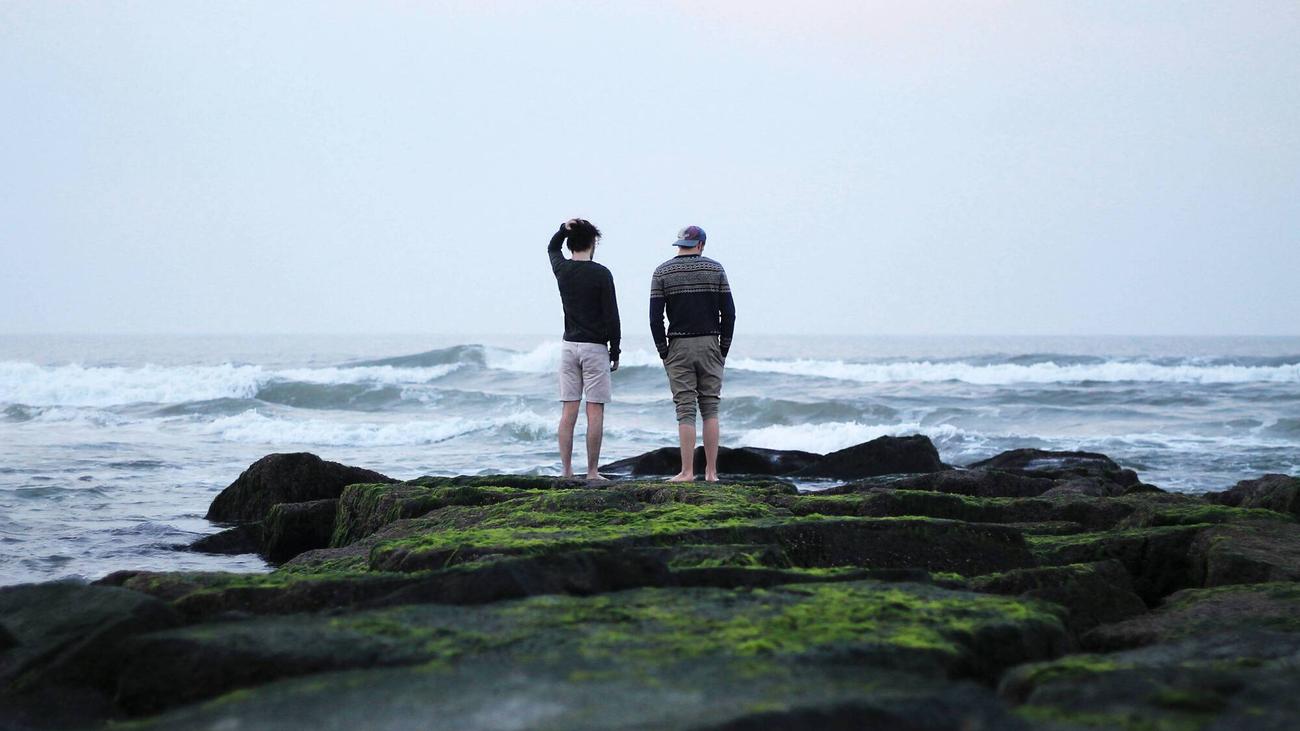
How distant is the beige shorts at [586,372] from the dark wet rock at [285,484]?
71.1 inches

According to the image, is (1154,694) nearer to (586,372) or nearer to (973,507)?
(973,507)

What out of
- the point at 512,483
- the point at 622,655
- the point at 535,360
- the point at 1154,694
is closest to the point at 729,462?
the point at 512,483

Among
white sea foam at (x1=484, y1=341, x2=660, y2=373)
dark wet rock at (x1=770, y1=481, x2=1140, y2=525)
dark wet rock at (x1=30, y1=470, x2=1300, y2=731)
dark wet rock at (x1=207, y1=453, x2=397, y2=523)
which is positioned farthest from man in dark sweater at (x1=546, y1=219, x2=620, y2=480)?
white sea foam at (x1=484, y1=341, x2=660, y2=373)

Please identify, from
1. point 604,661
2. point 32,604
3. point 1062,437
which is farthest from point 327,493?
point 1062,437

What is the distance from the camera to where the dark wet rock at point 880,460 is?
11094 millimetres

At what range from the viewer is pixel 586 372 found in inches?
310

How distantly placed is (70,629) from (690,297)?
5.15 m

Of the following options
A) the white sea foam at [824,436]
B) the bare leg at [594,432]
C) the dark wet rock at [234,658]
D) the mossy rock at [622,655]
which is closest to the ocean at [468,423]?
the white sea foam at [824,436]

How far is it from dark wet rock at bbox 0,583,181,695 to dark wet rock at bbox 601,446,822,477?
25.2 ft

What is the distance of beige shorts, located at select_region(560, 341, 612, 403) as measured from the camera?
7.83 m

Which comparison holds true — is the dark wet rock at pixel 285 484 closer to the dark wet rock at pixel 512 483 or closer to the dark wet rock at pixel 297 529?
the dark wet rock at pixel 297 529

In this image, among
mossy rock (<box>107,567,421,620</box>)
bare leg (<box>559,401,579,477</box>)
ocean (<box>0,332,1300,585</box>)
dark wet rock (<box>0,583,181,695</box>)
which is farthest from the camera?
ocean (<box>0,332,1300,585</box>)

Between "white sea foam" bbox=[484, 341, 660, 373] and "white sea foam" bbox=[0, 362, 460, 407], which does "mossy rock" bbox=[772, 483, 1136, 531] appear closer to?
"white sea foam" bbox=[0, 362, 460, 407]

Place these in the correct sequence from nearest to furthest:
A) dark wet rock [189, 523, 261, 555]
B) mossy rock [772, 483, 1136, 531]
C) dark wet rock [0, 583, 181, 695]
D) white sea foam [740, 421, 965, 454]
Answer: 1. dark wet rock [0, 583, 181, 695]
2. mossy rock [772, 483, 1136, 531]
3. dark wet rock [189, 523, 261, 555]
4. white sea foam [740, 421, 965, 454]
